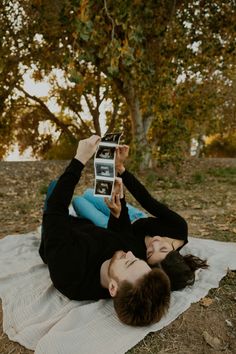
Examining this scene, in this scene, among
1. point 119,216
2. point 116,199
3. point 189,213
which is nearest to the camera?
point 116,199

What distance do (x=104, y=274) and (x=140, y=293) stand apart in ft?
1.65

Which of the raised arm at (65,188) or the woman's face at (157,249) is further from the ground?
the raised arm at (65,188)

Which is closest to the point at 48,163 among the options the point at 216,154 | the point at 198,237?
the point at 198,237

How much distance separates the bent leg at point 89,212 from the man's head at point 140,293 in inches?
67.5

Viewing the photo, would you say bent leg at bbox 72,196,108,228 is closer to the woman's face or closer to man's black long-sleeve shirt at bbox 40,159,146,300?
the woman's face

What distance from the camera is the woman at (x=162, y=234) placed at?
3188 millimetres

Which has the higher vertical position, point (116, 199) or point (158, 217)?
point (116, 199)

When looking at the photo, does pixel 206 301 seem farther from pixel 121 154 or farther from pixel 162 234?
pixel 121 154

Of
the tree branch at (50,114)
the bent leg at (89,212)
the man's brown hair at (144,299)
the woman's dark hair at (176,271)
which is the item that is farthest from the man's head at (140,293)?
the tree branch at (50,114)

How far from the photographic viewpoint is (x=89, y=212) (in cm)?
450

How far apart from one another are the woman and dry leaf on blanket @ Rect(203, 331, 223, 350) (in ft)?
1.83

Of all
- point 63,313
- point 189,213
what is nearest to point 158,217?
point 63,313

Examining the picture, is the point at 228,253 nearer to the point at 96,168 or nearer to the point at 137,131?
the point at 96,168

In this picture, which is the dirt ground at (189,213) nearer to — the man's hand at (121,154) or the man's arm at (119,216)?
the man's arm at (119,216)
